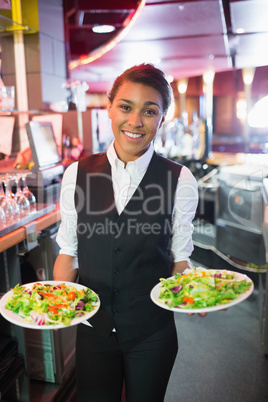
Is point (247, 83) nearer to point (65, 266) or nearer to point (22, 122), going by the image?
point (22, 122)

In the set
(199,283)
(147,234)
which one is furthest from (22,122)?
(199,283)

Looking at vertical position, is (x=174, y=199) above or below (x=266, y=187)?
above

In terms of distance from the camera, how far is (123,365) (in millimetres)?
1462

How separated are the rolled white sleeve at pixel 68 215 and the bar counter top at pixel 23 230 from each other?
385 mm

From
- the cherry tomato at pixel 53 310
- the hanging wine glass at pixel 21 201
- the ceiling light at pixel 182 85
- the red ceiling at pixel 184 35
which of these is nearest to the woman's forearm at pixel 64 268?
the cherry tomato at pixel 53 310

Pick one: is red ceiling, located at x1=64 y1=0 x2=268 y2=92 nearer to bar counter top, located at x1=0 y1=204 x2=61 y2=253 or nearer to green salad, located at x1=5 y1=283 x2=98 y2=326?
bar counter top, located at x1=0 y1=204 x2=61 y2=253

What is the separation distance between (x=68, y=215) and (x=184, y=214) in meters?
0.43

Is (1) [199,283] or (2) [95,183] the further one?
(2) [95,183]

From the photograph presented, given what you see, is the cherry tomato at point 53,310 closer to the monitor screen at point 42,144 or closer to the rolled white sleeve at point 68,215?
the rolled white sleeve at point 68,215

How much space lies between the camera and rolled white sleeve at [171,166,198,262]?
146 centimetres

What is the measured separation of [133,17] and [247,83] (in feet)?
14.9

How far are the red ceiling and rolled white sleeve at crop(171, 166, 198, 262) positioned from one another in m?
2.59

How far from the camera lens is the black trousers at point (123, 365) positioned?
1.40 metres

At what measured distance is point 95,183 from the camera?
1.48m
